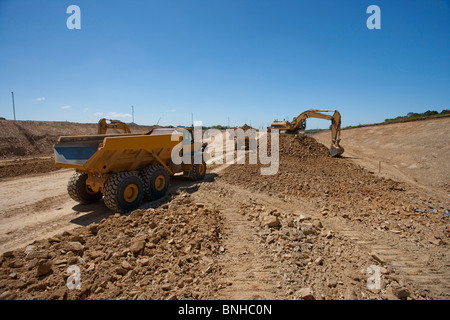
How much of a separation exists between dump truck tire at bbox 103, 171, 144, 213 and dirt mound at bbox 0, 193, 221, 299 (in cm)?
114

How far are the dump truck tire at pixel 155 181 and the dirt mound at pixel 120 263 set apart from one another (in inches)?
79.8

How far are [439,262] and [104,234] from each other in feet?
17.7

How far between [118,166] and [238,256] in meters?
3.91

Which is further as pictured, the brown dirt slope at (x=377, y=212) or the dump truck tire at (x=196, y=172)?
the dump truck tire at (x=196, y=172)

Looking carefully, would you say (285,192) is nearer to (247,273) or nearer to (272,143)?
(247,273)

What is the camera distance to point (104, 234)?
3.82m

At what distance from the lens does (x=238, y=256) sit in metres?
3.42

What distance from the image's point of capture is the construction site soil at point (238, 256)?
273 centimetres

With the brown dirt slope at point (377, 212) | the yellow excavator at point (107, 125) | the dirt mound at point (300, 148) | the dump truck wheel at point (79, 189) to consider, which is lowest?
the brown dirt slope at point (377, 212)

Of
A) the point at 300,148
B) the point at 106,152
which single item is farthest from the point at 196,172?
the point at 300,148

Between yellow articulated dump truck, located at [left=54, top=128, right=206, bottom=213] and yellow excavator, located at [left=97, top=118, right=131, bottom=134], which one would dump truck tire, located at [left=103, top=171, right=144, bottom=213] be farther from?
yellow excavator, located at [left=97, top=118, right=131, bottom=134]

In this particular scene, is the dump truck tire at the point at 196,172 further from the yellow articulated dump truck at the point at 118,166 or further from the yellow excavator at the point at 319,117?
the yellow excavator at the point at 319,117

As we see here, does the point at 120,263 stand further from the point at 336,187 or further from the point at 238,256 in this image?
the point at 336,187

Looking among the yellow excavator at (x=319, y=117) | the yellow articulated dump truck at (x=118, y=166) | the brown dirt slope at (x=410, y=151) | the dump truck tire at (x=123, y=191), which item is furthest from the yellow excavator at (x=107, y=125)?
the brown dirt slope at (x=410, y=151)
